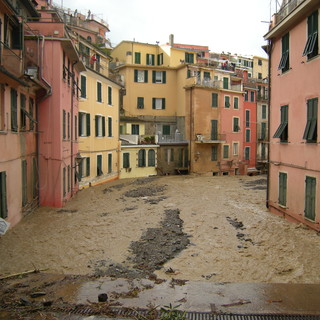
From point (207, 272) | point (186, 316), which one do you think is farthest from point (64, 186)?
point (186, 316)

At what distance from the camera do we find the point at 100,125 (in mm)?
29547

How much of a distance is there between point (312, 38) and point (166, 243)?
928 cm

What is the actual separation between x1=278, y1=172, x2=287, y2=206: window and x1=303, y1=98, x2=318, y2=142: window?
9.46 ft

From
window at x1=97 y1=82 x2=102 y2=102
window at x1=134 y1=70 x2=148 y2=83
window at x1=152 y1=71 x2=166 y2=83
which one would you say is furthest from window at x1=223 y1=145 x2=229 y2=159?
window at x1=97 y1=82 x2=102 y2=102

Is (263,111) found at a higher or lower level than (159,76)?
lower

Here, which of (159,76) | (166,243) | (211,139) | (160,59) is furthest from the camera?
(160,59)

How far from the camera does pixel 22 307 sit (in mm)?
6469

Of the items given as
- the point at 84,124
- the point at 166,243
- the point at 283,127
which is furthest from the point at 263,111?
the point at 166,243

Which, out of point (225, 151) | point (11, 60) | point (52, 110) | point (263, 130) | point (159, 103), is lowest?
point (225, 151)

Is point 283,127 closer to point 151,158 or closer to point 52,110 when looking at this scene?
point 52,110

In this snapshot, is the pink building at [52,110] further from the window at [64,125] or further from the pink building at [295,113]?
the pink building at [295,113]

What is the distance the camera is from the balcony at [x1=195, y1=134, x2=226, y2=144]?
39.3 metres

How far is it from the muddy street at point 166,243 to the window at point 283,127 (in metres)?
3.74

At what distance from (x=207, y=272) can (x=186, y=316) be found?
12.9ft
